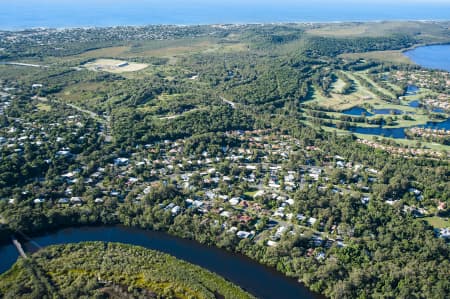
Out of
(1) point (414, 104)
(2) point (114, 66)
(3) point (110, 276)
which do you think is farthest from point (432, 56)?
(3) point (110, 276)

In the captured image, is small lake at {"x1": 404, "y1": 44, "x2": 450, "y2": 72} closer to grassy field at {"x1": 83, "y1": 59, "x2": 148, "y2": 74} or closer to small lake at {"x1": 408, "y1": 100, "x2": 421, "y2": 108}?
small lake at {"x1": 408, "y1": 100, "x2": 421, "y2": 108}

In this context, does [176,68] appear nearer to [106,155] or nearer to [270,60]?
[270,60]

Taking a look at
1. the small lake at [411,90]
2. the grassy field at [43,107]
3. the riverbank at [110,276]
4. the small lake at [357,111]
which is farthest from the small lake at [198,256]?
the small lake at [411,90]

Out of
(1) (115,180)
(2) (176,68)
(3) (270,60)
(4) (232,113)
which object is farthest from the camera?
(3) (270,60)

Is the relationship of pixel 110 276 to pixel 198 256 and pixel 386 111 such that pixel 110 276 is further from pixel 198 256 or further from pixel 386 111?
pixel 386 111

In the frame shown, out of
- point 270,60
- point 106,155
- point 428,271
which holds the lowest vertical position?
point 428,271

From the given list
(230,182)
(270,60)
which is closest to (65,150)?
(230,182)

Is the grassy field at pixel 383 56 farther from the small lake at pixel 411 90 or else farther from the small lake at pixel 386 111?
the small lake at pixel 386 111
